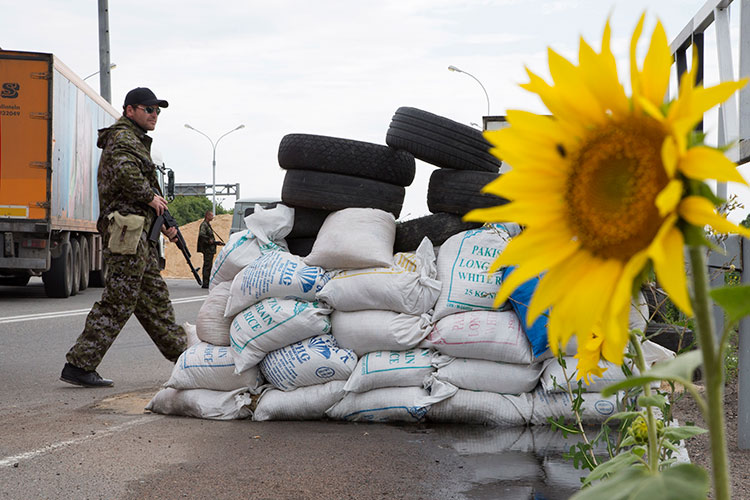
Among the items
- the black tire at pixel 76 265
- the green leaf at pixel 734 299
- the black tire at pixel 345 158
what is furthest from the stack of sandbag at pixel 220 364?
the black tire at pixel 76 265

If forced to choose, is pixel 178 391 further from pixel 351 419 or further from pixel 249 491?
pixel 249 491

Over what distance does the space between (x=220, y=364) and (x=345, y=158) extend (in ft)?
5.18

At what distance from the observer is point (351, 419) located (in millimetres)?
4895

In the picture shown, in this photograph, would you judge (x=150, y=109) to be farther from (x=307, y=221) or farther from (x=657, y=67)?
(x=657, y=67)

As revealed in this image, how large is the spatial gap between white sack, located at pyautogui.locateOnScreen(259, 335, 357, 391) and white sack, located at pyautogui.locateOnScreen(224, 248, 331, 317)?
0.30 meters

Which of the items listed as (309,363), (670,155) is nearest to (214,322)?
(309,363)

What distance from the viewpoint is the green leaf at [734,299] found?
0.70 meters

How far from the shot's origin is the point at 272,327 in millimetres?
4938

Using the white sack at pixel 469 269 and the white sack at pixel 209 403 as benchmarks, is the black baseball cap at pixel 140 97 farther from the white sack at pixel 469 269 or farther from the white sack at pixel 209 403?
the white sack at pixel 469 269

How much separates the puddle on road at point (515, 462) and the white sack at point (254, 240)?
1.71m

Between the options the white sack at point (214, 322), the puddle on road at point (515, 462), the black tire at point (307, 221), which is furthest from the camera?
the black tire at point (307, 221)

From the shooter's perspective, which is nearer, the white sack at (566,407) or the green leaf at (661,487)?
the green leaf at (661,487)

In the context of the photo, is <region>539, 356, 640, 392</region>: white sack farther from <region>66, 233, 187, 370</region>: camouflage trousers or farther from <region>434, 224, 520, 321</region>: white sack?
<region>66, 233, 187, 370</region>: camouflage trousers

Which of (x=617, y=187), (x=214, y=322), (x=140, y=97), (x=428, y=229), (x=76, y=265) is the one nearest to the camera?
(x=617, y=187)
